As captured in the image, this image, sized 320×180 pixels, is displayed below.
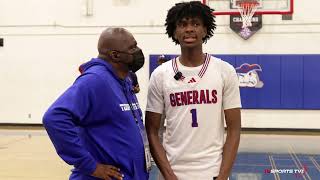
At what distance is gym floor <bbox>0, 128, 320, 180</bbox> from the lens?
6.68 metres

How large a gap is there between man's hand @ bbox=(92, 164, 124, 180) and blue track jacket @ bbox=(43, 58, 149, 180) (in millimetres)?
29

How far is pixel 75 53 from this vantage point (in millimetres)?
13484

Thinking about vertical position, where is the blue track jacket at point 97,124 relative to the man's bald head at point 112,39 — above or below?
below

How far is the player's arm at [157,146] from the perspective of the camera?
7.72 ft

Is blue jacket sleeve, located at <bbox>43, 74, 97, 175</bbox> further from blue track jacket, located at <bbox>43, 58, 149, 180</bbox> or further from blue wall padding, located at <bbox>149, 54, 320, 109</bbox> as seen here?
blue wall padding, located at <bbox>149, 54, 320, 109</bbox>

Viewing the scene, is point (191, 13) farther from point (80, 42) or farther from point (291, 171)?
point (80, 42)

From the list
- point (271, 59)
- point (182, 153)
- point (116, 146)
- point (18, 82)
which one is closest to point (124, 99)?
point (116, 146)

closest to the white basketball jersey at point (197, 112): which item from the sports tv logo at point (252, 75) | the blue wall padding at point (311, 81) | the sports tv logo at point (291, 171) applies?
the sports tv logo at point (291, 171)

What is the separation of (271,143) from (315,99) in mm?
2938

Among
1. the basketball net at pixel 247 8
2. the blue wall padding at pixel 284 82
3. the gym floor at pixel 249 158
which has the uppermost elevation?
the basketball net at pixel 247 8

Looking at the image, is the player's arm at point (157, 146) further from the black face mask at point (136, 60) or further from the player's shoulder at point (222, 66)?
the player's shoulder at point (222, 66)

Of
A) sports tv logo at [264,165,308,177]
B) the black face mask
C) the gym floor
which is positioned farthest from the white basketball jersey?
sports tv logo at [264,165,308,177]

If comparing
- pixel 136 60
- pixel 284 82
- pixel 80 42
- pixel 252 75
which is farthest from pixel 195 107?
pixel 80 42

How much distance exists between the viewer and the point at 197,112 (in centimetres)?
233
